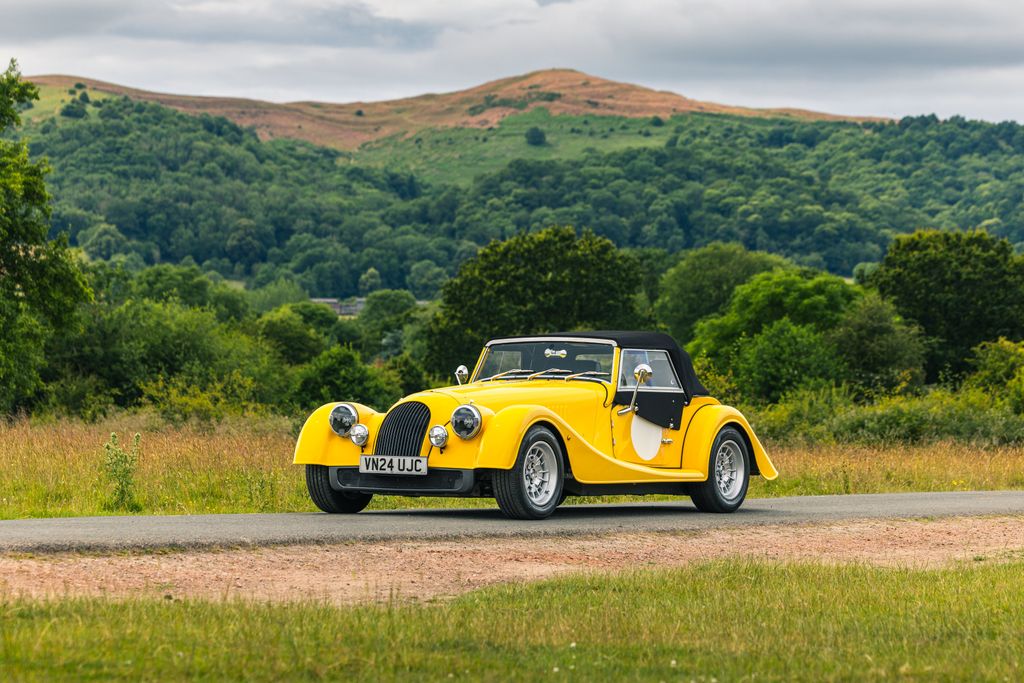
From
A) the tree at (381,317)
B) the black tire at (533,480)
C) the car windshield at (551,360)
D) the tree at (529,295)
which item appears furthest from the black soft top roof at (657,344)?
the tree at (381,317)

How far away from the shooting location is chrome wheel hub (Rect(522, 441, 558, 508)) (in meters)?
14.8

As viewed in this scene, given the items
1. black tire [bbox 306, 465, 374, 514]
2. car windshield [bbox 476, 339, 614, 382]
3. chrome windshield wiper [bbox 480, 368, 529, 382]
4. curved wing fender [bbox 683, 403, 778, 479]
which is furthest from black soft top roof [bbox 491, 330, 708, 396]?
black tire [bbox 306, 465, 374, 514]

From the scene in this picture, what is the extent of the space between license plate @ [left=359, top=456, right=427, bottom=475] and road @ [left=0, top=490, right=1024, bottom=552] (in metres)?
0.48

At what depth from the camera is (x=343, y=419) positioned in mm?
15367

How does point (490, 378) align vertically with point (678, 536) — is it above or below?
above

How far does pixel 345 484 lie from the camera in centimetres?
1540

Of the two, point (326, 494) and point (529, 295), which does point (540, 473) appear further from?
point (529, 295)

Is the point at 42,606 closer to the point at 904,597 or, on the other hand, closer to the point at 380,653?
the point at 380,653

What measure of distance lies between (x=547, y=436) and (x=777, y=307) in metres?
75.3

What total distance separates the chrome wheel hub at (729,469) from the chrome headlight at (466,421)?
4107mm

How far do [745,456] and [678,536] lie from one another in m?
3.41

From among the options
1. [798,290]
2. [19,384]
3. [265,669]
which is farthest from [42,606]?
[798,290]

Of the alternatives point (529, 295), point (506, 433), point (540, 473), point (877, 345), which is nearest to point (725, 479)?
point (540, 473)

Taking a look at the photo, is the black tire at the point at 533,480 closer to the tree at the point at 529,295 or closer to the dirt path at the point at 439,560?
the dirt path at the point at 439,560
